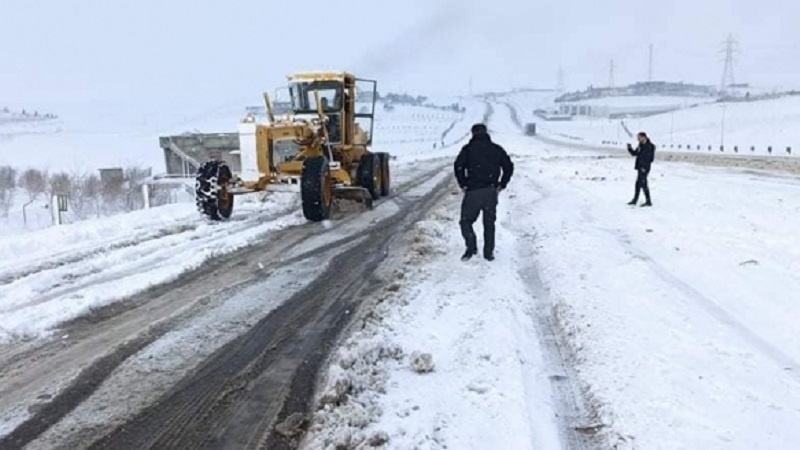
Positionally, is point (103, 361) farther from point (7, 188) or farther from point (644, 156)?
point (7, 188)

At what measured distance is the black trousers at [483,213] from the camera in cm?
909

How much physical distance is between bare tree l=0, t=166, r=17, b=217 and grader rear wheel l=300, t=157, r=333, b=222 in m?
21.6

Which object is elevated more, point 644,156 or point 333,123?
point 333,123

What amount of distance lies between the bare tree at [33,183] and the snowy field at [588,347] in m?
30.3

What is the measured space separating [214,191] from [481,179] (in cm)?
617

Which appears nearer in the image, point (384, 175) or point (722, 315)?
point (722, 315)

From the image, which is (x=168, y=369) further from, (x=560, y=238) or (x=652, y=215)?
(x=652, y=215)

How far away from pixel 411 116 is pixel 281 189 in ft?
321

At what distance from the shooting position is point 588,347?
5.61 metres

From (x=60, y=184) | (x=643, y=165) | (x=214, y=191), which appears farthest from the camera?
(x=60, y=184)

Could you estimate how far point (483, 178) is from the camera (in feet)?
29.8

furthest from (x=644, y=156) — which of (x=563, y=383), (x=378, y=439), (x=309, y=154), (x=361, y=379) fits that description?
(x=378, y=439)

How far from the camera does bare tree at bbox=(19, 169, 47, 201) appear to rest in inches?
1380

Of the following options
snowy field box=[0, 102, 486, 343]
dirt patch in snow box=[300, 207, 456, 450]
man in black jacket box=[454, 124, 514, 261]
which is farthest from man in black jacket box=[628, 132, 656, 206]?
dirt patch in snow box=[300, 207, 456, 450]
